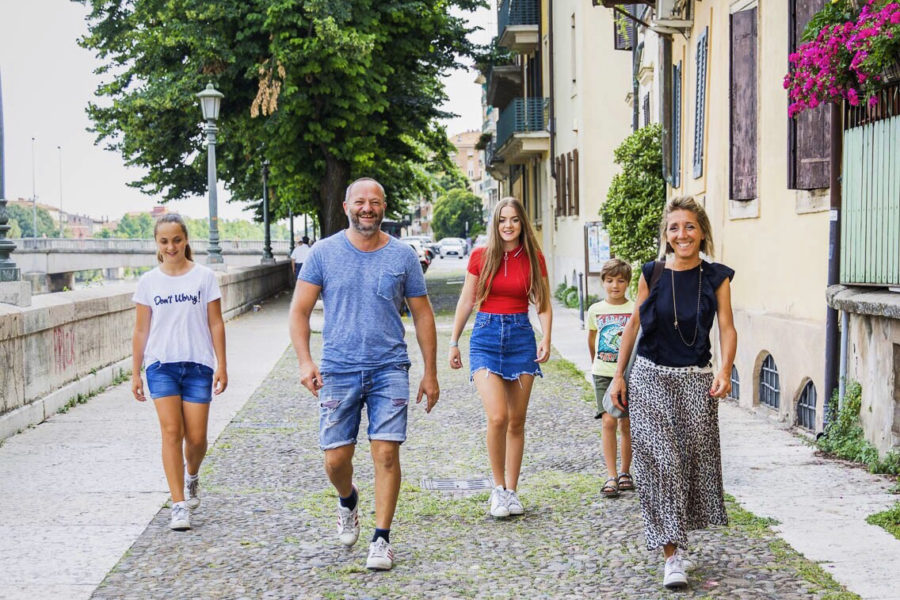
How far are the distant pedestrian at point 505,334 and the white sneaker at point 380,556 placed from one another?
115 cm

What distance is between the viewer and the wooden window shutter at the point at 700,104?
13203mm

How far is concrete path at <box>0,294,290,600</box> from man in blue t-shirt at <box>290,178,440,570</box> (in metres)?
1.31

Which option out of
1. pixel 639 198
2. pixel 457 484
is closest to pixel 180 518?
pixel 457 484

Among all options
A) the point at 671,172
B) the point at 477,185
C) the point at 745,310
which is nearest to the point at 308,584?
the point at 745,310

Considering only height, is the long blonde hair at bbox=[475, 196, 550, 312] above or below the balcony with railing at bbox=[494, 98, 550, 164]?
below

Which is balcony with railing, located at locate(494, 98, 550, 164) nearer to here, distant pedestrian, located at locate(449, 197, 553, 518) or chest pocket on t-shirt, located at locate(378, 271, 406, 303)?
distant pedestrian, located at locate(449, 197, 553, 518)

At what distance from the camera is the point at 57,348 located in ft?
36.1

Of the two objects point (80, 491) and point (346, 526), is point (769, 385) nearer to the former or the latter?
point (346, 526)

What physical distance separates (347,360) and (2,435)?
4.63 m

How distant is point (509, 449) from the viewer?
6.89m

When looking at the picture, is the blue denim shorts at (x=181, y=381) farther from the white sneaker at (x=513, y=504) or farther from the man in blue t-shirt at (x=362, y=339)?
the white sneaker at (x=513, y=504)

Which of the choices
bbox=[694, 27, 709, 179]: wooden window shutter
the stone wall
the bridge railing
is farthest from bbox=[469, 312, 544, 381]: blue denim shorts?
the bridge railing

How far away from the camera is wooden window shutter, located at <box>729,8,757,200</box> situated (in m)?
11.2

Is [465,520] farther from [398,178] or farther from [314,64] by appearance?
[398,178]
